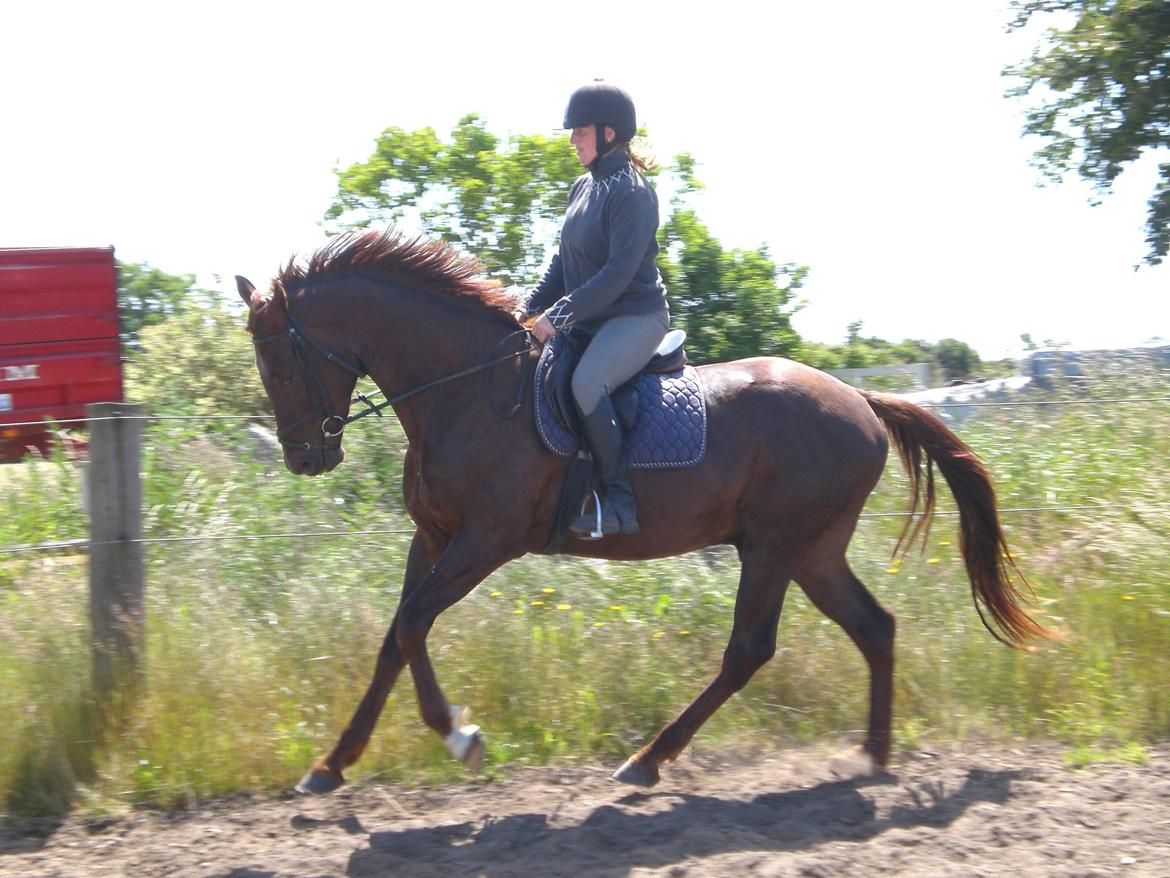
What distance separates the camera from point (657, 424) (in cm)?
533

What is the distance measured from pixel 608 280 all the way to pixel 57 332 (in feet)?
40.6

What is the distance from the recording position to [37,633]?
529 centimetres

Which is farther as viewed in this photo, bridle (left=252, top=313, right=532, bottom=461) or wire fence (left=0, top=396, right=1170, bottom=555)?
wire fence (left=0, top=396, right=1170, bottom=555)

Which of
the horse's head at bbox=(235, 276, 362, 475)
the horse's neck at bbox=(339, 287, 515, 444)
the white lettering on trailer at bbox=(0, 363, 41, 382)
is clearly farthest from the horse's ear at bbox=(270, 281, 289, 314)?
the white lettering on trailer at bbox=(0, 363, 41, 382)

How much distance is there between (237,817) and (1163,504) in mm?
5940

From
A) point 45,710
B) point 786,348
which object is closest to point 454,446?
point 45,710

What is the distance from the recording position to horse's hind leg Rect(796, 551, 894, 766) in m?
5.68

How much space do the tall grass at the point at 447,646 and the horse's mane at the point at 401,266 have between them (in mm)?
1765

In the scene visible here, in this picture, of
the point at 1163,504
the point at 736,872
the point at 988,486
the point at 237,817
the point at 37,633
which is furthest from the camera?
the point at 1163,504

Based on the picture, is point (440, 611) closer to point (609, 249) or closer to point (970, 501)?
point (609, 249)

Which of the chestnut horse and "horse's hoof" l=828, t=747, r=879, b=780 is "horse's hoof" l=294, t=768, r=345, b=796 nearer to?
the chestnut horse

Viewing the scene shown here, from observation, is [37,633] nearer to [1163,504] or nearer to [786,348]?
[1163,504]

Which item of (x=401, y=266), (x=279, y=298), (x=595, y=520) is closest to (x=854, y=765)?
(x=595, y=520)

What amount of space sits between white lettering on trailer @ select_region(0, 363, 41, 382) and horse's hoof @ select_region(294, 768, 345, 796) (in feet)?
38.6
